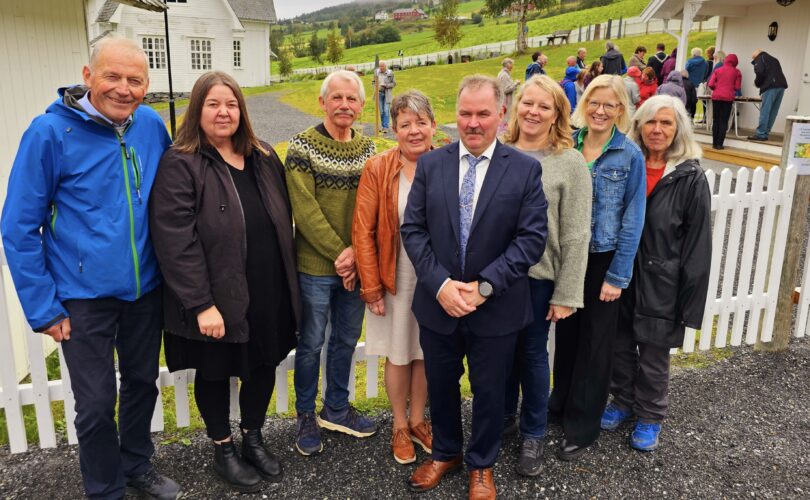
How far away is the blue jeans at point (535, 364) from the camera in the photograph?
3090mm

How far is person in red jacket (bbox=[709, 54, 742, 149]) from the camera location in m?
12.0

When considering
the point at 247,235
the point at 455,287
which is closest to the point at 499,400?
the point at 455,287

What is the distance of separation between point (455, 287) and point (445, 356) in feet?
1.42

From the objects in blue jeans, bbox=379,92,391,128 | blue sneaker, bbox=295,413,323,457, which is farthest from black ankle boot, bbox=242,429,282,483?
blue jeans, bbox=379,92,391,128

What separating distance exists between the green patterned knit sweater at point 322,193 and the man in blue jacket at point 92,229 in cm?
69

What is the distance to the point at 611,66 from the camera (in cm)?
1463

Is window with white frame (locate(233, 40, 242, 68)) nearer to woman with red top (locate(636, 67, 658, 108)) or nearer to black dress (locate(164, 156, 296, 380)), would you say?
woman with red top (locate(636, 67, 658, 108))

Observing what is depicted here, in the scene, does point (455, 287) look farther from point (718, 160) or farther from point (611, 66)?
point (611, 66)

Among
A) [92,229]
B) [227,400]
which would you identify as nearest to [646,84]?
[227,400]

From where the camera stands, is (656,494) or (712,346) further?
(712,346)

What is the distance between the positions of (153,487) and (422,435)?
4.82ft

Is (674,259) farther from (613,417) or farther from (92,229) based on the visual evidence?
(92,229)

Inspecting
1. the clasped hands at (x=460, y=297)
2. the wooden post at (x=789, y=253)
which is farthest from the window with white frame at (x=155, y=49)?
the clasped hands at (x=460, y=297)

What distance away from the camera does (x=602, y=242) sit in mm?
3123
